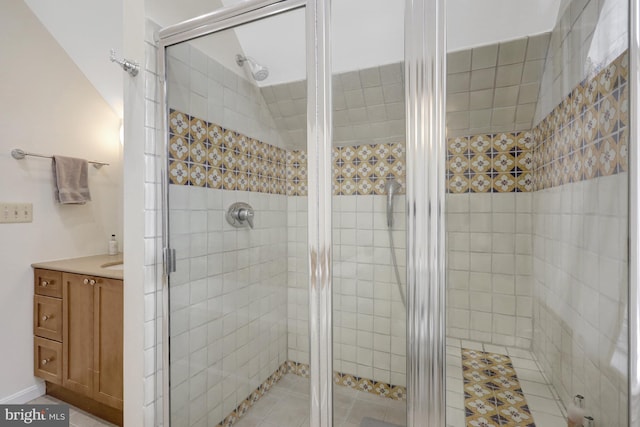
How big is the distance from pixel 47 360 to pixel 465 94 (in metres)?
2.63

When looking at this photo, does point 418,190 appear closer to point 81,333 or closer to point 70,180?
point 81,333

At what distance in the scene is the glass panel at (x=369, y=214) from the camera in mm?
983

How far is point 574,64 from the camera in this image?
872mm

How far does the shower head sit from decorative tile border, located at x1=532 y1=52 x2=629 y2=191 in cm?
95

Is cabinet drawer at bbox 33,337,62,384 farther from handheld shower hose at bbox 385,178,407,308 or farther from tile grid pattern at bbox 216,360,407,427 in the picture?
handheld shower hose at bbox 385,178,407,308

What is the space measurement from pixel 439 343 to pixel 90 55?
8.75 ft

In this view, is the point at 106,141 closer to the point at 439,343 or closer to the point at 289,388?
the point at 289,388

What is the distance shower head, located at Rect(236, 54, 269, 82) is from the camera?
1166mm

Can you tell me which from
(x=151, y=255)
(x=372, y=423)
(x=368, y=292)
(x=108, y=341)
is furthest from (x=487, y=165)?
(x=108, y=341)

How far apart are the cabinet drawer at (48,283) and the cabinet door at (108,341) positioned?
38 centimetres

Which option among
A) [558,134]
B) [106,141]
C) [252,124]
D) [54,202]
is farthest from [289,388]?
[106,141]

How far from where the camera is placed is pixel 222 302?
1271 millimetres

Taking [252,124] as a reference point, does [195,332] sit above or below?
below

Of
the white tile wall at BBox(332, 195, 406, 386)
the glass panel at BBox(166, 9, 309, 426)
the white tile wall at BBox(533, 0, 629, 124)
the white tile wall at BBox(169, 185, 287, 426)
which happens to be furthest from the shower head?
→ the white tile wall at BBox(533, 0, 629, 124)
